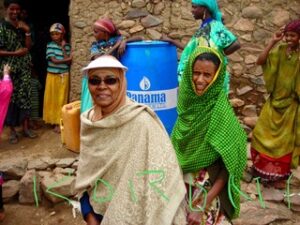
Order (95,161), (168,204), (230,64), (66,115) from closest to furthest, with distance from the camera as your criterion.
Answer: (168,204), (95,161), (66,115), (230,64)

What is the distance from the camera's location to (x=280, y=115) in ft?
10.8

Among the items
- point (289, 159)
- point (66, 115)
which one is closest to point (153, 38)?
point (66, 115)

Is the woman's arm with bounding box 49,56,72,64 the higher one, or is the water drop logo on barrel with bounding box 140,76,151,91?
the woman's arm with bounding box 49,56,72,64

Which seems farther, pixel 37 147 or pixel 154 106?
pixel 37 147

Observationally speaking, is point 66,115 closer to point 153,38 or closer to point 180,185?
point 153,38

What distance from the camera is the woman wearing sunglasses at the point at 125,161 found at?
155 cm

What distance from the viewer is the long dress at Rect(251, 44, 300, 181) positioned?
10.4ft

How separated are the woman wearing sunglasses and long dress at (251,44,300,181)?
191 cm

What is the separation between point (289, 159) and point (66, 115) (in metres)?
2.27

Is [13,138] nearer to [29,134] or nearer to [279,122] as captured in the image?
[29,134]

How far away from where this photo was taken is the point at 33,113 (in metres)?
5.04

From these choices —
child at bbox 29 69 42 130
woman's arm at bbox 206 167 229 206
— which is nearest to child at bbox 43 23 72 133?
child at bbox 29 69 42 130

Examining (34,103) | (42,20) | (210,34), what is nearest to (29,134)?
(34,103)

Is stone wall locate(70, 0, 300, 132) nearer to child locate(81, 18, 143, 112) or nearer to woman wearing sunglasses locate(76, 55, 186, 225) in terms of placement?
child locate(81, 18, 143, 112)
